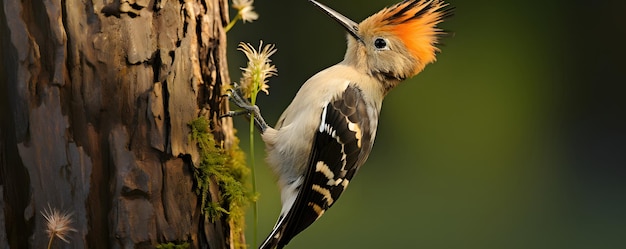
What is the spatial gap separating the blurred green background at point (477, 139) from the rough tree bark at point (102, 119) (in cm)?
269

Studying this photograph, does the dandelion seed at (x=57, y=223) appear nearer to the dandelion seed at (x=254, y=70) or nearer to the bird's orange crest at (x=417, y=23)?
the dandelion seed at (x=254, y=70)

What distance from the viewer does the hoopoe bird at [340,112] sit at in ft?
7.70

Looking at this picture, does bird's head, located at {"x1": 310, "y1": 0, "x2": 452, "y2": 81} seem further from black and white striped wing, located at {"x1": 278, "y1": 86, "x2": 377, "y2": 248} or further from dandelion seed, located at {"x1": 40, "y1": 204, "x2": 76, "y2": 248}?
dandelion seed, located at {"x1": 40, "y1": 204, "x2": 76, "y2": 248}

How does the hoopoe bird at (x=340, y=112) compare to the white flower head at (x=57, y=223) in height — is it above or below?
above

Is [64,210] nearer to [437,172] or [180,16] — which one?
[180,16]

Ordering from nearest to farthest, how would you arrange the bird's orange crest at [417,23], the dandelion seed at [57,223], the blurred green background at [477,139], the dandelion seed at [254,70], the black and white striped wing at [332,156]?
the dandelion seed at [57,223] < the dandelion seed at [254,70] < the black and white striped wing at [332,156] < the bird's orange crest at [417,23] < the blurred green background at [477,139]

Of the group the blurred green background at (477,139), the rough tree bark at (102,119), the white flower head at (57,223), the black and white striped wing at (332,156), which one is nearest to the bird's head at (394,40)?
the black and white striped wing at (332,156)

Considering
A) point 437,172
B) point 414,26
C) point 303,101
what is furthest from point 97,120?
point 437,172

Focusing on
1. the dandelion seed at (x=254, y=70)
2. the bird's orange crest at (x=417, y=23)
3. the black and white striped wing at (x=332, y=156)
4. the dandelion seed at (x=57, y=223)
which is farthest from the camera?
the bird's orange crest at (x=417, y=23)

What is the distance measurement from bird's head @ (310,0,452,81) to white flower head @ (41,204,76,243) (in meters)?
0.98

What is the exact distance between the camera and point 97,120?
193 centimetres

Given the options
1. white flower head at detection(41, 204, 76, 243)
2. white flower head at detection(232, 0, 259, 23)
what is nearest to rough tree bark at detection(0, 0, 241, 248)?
white flower head at detection(41, 204, 76, 243)

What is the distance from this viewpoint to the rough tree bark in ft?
6.10

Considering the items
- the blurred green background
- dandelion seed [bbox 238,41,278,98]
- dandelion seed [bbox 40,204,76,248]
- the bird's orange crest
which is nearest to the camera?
dandelion seed [bbox 40,204,76,248]
